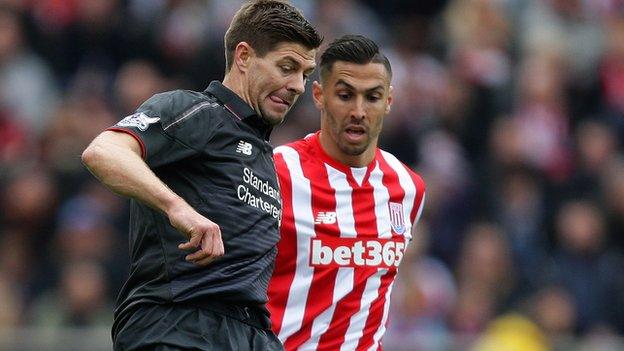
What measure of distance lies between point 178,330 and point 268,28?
3.94ft

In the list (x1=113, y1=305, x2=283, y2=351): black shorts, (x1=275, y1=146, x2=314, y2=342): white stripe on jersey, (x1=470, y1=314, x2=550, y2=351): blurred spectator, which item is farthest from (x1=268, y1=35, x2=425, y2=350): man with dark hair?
(x1=470, y1=314, x2=550, y2=351): blurred spectator

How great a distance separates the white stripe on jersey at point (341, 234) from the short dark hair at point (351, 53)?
0.50m

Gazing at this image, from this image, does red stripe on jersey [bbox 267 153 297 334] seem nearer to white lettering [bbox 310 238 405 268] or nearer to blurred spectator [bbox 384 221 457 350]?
white lettering [bbox 310 238 405 268]

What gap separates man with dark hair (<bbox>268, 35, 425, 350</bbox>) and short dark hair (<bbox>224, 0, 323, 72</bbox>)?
4.09ft

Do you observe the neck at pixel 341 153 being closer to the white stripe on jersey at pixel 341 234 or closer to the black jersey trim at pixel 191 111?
the white stripe on jersey at pixel 341 234

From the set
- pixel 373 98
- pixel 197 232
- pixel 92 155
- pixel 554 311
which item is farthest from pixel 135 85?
pixel 197 232

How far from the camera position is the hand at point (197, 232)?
4.48 metres

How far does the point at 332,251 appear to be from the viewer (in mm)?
6473

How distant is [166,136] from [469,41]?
806 centimetres

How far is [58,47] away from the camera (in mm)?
11773

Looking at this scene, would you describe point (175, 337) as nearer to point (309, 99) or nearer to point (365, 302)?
point (365, 302)

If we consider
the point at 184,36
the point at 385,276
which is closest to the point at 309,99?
the point at 184,36

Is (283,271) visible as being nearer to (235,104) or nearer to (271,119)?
(271,119)

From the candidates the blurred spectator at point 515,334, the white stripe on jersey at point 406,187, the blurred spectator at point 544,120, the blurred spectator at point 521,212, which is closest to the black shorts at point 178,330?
the white stripe on jersey at point 406,187
